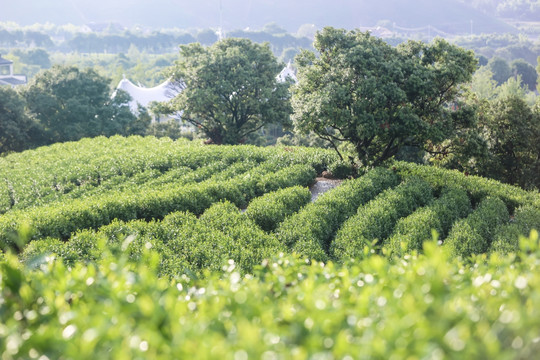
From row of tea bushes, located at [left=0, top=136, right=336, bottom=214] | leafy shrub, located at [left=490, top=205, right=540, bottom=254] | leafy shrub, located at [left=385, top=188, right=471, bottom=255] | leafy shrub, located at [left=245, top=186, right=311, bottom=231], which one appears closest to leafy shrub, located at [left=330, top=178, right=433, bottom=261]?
leafy shrub, located at [left=385, top=188, right=471, bottom=255]

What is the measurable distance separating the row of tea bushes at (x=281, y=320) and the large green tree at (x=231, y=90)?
2038 centimetres

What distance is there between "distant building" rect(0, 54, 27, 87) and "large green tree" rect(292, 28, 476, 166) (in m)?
80.6

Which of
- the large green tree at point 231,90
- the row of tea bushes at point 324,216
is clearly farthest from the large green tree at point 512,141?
the large green tree at point 231,90

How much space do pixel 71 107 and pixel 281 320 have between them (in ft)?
97.4

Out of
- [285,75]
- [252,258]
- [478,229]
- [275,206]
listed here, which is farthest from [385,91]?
[285,75]

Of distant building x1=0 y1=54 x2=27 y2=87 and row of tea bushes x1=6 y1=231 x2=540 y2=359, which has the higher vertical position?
row of tea bushes x1=6 y1=231 x2=540 y2=359

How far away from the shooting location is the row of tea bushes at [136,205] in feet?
32.8

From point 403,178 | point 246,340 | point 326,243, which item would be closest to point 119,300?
point 246,340

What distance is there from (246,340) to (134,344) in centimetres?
66

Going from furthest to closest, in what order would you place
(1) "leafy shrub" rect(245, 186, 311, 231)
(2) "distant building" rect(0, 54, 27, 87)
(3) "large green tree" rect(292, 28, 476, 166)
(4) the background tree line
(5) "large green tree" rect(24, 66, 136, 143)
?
1. (2) "distant building" rect(0, 54, 27, 87)
2. (5) "large green tree" rect(24, 66, 136, 143)
3. (4) the background tree line
4. (3) "large green tree" rect(292, 28, 476, 166)
5. (1) "leafy shrub" rect(245, 186, 311, 231)

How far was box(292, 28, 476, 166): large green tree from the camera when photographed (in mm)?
14875

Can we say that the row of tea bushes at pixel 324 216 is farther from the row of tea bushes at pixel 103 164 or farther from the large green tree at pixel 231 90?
the large green tree at pixel 231 90

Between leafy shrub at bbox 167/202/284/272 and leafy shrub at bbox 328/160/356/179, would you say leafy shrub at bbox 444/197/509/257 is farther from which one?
leafy shrub at bbox 328/160/356/179

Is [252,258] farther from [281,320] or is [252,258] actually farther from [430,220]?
[281,320]
